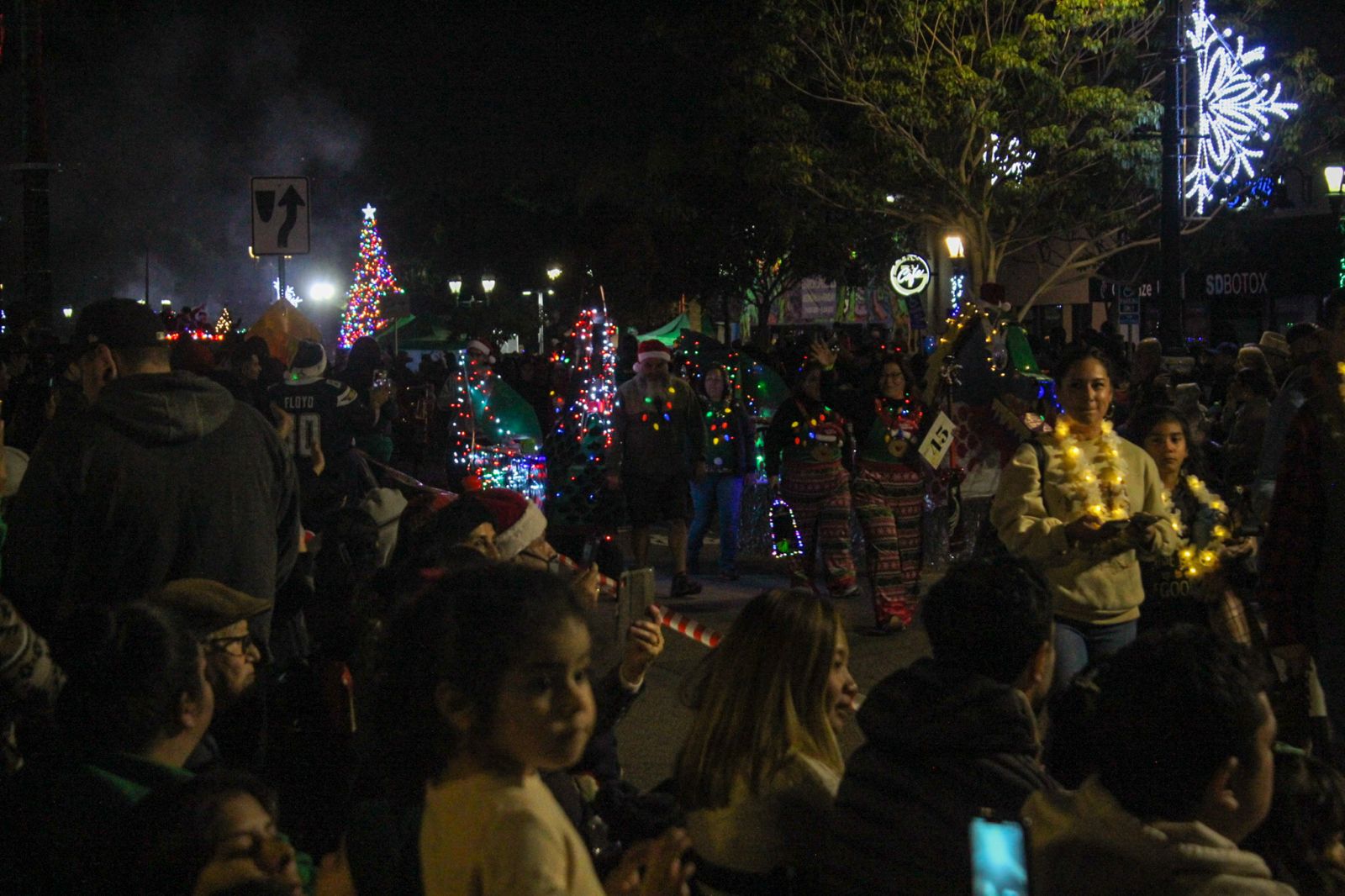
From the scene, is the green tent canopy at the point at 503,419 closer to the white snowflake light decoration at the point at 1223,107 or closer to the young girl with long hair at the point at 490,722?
the young girl with long hair at the point at 490,722

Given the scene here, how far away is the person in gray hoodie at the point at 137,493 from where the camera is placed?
446cm

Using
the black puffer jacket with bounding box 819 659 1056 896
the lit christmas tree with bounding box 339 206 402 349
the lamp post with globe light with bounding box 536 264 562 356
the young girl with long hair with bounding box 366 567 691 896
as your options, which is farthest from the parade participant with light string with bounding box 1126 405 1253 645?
the lamp post with globe light with bounding box 536 264 562 356

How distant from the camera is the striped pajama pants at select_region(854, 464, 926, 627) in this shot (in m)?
10.1

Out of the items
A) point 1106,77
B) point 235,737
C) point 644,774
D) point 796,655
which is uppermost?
point 1106,77

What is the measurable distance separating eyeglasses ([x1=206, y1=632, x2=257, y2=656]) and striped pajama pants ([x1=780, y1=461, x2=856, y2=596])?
23.2ft

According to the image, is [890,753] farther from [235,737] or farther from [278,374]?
[278,374]

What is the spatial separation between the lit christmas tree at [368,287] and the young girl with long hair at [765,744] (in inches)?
1361

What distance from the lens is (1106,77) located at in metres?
24.5

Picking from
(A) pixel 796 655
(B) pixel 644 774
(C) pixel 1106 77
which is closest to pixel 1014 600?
(A) pixel 796 655

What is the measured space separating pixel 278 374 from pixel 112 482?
696cm

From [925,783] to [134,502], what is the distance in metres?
2.54

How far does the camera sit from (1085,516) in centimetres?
544

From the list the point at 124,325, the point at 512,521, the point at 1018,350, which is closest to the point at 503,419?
the point at 1018,350

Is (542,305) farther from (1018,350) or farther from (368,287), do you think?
(1018,350)
